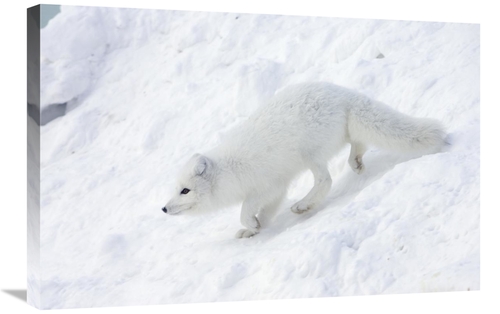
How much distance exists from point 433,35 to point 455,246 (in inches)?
98.2

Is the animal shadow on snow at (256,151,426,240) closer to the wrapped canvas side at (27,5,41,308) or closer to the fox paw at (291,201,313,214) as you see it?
the fox paw at (291,201,313,214)

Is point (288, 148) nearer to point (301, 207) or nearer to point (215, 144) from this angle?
point (301, 207)

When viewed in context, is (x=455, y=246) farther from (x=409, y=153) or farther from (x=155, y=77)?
(x=155, y=77)

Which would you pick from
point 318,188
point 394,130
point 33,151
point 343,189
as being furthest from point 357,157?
point 33,151

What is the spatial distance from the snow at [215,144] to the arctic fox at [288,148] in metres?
0.23

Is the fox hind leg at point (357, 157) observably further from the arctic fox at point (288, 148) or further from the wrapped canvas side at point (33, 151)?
the wrapped canvas side at point (33, 151)

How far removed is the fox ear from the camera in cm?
629

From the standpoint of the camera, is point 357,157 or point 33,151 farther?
point 357,157

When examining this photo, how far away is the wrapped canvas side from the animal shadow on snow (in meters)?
2.03

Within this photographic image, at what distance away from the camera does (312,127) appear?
6.48 metres

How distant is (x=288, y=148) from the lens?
21.1 feet

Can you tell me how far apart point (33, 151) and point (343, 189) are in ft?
9.64

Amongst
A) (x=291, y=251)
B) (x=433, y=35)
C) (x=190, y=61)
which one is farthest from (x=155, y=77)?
(x=433, y=35)

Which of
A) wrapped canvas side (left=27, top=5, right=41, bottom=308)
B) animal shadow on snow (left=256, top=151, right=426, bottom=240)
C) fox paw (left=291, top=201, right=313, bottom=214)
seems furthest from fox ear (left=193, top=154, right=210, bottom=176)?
wrapped canvas side (left=27, top=5, right=41, bottom=308)
